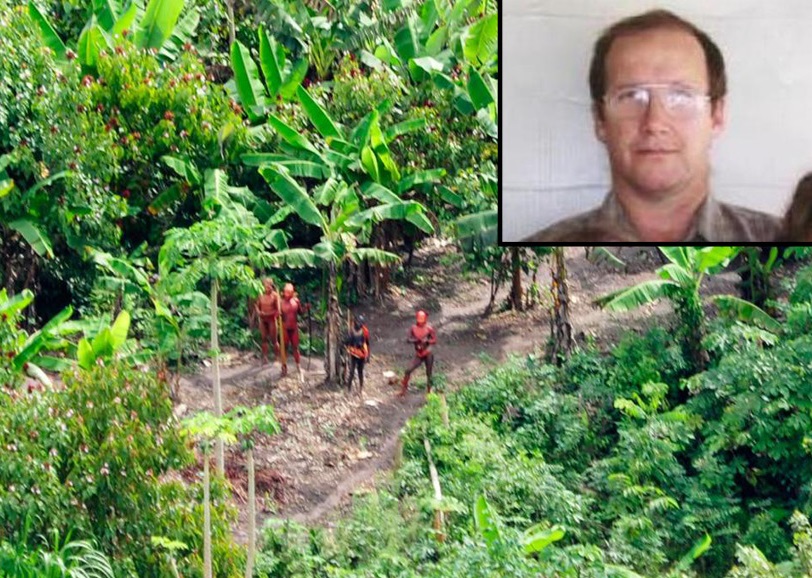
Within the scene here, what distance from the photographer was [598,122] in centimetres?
784

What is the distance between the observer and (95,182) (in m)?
10.2

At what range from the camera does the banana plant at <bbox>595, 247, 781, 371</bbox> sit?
Answer: 9977 millimetres

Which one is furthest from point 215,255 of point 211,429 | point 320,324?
point 320,324

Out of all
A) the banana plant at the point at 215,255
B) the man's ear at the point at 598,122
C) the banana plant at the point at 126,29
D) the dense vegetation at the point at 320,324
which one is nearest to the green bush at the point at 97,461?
the dense vegetation at the point at 320,324

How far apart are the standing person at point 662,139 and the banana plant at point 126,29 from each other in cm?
438

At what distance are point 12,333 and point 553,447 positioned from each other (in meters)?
3.84

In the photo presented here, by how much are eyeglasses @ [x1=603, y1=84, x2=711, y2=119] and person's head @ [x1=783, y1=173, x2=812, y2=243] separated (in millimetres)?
727

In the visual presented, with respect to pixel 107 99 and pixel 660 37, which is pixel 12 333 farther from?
pixel 660 37

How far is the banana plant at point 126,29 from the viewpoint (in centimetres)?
1051

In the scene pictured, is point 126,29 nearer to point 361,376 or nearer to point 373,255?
point 373,255

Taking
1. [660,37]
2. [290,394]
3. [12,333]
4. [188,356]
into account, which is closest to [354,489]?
[290,394]

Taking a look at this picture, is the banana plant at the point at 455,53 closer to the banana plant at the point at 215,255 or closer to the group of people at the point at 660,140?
the banana plant at the point at 215,255

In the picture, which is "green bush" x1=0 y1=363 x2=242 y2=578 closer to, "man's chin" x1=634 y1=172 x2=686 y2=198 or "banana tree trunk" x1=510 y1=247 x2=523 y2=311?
"man's chin" x1=634 y1=172 x2=686 y2=198

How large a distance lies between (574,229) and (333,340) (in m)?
3.02
